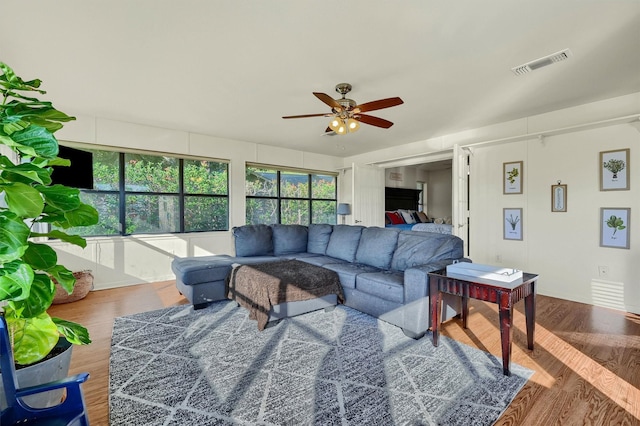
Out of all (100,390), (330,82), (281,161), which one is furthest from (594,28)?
(281,161)

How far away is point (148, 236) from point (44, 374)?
373cm

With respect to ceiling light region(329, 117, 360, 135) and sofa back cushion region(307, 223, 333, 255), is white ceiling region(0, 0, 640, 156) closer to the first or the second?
ceiling light region(329, 117, 360, 135)

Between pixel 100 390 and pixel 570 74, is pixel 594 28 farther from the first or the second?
pixel 100 390

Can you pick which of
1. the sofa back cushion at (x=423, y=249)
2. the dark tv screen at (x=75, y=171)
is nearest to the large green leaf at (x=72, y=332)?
the sofa back cushion at (x=423, y=249)

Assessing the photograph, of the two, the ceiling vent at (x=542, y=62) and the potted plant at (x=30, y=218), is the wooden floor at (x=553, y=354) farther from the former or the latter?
the ceiling vent at (x=542, y=62)

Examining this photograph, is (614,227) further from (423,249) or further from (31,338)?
(31,338)

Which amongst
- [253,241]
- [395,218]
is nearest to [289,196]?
[253,241]

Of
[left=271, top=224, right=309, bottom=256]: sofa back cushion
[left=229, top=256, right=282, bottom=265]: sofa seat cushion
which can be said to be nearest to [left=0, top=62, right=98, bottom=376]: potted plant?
[left=229, top=256, right=282, bottom=265]: sofa seat cushion

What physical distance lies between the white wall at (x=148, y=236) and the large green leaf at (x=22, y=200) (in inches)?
156

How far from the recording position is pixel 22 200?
865 millimetres

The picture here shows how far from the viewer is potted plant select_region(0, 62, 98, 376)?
861mm

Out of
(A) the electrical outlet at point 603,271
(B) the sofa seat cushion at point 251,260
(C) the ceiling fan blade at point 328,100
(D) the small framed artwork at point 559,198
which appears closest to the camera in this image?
(C) the ceiling fan blade at point 328,100

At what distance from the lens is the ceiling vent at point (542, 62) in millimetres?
2467

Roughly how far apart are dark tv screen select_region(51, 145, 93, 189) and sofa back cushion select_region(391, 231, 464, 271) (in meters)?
3.91
